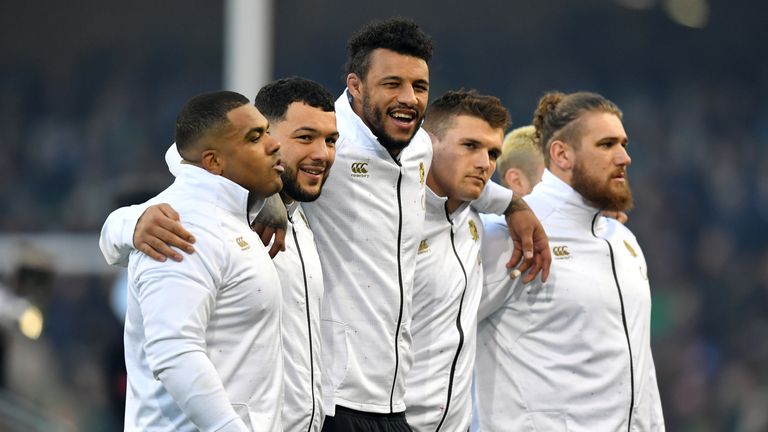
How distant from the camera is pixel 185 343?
9.21 feet

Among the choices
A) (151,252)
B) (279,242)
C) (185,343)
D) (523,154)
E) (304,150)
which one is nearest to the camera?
(185,343)

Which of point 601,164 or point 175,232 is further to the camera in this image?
point 601,164

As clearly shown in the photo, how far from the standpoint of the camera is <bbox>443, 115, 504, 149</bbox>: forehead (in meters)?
4.13

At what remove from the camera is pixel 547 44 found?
400 inches

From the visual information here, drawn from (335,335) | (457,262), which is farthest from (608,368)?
(335,335)

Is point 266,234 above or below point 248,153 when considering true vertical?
below

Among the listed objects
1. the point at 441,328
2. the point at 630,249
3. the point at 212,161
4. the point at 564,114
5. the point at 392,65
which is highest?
the point at 392,65

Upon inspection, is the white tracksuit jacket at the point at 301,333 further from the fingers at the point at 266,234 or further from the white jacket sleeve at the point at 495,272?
the white jacket sleeve at the point at 495,272

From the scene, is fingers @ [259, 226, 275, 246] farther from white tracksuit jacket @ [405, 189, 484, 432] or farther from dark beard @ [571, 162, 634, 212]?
dark beard @ [571, 162, 634, 212]

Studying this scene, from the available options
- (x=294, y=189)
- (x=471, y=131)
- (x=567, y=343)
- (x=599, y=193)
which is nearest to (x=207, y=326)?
(x=294, y=189)

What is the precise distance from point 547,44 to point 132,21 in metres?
3.24

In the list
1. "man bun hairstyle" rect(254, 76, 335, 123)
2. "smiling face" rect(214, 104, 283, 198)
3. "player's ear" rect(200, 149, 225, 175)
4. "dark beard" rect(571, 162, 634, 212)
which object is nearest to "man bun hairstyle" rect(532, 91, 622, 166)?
"dark beard" rect(571, 162, 634, 212)

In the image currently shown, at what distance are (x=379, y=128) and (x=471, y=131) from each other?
18.6 inches

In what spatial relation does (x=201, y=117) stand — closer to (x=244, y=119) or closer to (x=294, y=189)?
(x=244, y=119)
